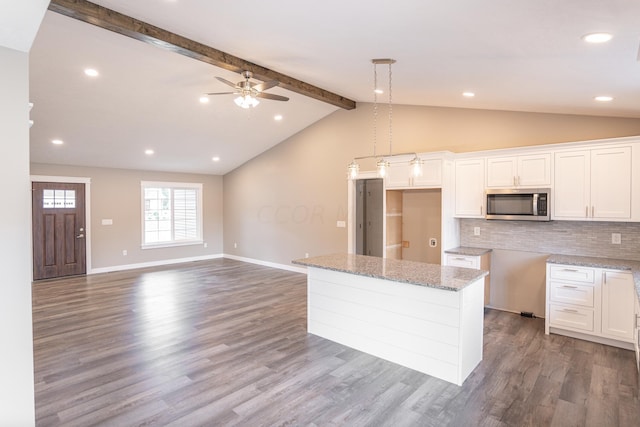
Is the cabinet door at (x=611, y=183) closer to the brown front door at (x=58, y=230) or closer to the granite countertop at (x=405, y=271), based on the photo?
the granite countertop at (x=405, y=271)

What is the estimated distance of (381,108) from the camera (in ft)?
21.4

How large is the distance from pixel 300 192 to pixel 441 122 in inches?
138

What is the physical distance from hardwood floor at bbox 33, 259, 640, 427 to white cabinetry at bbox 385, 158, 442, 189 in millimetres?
2067

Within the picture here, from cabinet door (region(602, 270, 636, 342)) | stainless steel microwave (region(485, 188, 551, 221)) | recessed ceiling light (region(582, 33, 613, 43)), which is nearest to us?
recessed ceiling light (region(582, 33, 613, 43))

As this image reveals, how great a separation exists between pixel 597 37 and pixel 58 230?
9131 millimetres

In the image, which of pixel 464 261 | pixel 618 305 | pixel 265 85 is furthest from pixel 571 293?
pixel 265 85

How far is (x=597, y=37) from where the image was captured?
2184 millimetres

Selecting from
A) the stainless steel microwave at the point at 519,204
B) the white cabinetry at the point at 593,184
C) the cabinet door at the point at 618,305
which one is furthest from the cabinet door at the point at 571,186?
the cabinet door at the point at 618,305

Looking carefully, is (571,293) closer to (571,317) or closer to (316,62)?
(571,317)

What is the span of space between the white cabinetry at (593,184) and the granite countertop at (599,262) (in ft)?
1.64

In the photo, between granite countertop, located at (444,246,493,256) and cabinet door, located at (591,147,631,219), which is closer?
cabinet door, located at (591,147,631,219)

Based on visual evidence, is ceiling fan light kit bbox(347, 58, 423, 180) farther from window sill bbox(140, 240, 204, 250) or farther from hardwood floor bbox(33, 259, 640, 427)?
window sill bbox(140, 240, 204, 250)

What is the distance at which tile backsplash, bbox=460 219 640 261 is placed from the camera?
13.7 ft

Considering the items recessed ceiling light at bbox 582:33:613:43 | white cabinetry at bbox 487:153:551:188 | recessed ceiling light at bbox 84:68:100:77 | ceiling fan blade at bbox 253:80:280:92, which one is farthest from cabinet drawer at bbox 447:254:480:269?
recessed ceiling light at bbox 84:68:100:77
